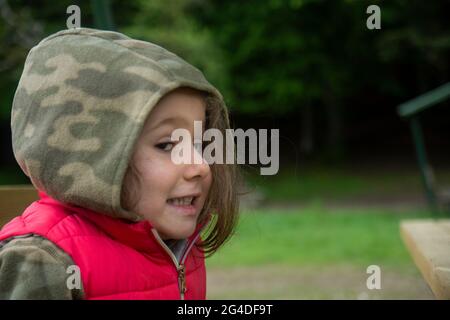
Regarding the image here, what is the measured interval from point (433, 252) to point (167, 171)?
74 centimetres

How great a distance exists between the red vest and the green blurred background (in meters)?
6.44

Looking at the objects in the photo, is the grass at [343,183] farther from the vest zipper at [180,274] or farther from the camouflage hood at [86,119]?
the camouflage hood at [86,119]

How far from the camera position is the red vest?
1.55 metres

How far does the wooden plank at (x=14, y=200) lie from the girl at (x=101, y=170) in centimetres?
47

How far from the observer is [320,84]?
19.6 meters

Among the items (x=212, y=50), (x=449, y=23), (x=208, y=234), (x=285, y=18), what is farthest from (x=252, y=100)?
(x=208, y=234)

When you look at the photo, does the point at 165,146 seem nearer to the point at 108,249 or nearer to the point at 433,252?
the point at 108,249

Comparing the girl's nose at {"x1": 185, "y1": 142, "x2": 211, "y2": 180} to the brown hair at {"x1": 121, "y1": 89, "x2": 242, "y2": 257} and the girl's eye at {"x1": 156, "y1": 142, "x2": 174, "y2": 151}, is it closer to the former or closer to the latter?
the girl's eye at {"x1": 156, "y1": 142, "x2": 174, "y2": 151}

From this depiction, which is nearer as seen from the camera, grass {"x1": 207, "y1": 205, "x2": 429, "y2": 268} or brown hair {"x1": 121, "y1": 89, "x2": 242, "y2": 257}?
brown hair {"x1": 121, "y1": 89, "x2": 242, "y2": 257}

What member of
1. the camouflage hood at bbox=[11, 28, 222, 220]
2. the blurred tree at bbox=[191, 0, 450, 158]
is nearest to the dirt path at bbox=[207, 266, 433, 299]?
the camouflage hood at bbox=[11, 28, 222, 220]

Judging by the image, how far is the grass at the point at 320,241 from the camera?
22.8ft

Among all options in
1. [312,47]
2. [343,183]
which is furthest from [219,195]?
[312,47]

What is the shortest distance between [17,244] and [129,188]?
0.29 meters

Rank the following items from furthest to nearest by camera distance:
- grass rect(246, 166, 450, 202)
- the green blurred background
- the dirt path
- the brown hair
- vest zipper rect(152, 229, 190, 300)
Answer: grass rect(246, 166, 450, 202), the green blurred background, the dirt path, the brown hair, vest zipper rect(152, 229, 190, 300)
